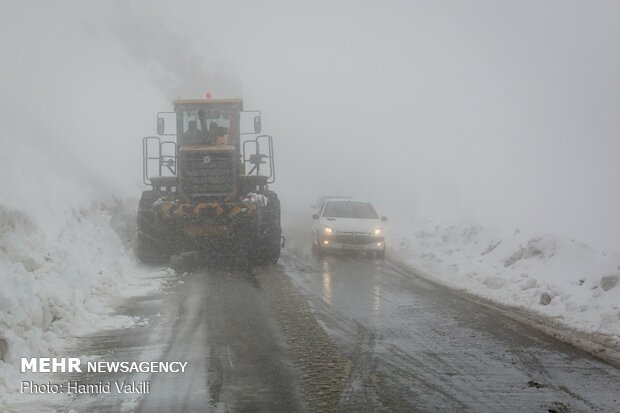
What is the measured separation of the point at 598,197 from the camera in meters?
50.5

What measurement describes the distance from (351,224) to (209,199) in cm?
442

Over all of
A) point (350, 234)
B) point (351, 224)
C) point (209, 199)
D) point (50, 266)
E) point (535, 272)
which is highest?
point (209, 199)

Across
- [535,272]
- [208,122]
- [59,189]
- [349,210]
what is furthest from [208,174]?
[535,272]

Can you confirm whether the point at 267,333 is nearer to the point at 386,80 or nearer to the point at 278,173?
the point at 278,173

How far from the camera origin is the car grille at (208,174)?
15.4 m

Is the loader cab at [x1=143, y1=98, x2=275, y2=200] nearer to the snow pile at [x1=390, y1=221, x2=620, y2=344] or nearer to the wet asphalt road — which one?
the wet asphalt road

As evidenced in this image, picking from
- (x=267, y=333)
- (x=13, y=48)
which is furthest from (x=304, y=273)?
(x=13, y=48)

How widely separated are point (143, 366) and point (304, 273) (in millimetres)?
7813

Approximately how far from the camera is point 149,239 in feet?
48.6

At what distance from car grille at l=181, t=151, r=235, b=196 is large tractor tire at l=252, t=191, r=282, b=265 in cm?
103

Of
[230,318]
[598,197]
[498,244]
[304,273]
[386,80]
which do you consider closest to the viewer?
[230,318]

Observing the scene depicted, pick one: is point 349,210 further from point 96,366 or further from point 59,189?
point 96,366

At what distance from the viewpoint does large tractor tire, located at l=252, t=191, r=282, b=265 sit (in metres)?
15.4

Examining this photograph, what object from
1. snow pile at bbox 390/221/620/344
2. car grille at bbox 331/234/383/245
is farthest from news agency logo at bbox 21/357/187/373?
car grille at bbox 331/234/383/245
